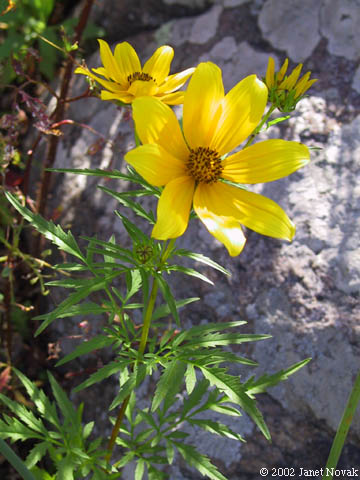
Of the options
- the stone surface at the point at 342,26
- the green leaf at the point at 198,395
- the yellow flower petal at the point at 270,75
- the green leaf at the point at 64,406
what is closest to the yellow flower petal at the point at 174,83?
the yellow flower petal at the point at 270,75

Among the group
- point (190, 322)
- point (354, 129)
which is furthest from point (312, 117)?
point (190, 322)

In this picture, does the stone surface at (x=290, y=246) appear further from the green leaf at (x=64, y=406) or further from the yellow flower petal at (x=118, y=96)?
the yellow flower petal at (x=118, y=96)

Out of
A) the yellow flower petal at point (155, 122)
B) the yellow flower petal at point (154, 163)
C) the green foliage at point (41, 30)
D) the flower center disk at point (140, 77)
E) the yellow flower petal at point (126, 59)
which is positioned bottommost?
the yellow flower petal at point (154, 163)

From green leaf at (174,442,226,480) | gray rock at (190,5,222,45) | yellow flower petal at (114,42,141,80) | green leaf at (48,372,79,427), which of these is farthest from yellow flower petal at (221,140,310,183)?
gray rock at (190,5,222,45)

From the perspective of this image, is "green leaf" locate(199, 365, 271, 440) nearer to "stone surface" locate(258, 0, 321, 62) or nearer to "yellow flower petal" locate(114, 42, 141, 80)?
"yellow flower petal" locate(114, 42, 141, 80)

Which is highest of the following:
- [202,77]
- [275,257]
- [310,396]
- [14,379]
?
[202,77]

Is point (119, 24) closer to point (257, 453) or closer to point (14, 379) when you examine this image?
point (14, 379)

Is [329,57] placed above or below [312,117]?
above
